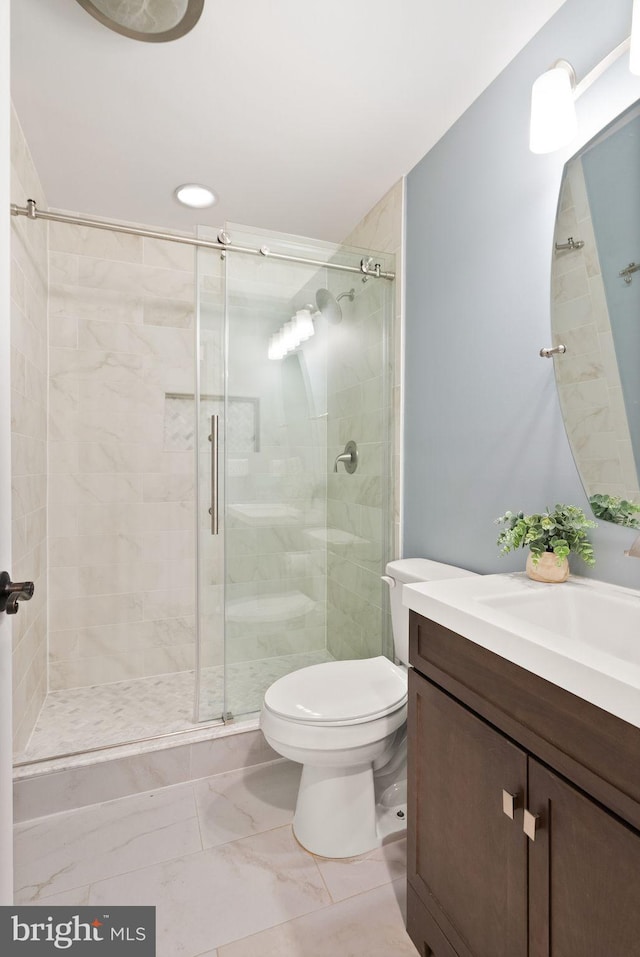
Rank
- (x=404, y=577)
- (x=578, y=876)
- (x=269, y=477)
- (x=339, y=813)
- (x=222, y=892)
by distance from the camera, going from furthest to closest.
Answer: (x=269, y=477) < (x=404, y=577) < (x=339, y=813) < (x=222, y=892) < (x=578, y=876)

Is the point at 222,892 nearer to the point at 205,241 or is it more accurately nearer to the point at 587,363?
the point at 587,363

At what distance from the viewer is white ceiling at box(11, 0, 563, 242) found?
1320 mm

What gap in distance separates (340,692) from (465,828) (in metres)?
0.66

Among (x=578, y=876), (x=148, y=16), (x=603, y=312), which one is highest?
(x=148, y=16)

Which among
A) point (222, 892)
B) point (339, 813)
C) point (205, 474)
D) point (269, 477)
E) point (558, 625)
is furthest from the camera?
point (205, 474)

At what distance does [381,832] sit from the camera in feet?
5.00

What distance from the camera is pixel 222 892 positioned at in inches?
52.4

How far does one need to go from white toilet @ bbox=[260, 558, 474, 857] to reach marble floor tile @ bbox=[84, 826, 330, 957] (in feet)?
0.35

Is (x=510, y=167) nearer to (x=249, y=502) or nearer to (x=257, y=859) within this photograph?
(x=249, y=502)

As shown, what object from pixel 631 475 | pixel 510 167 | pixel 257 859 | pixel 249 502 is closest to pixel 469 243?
pixel 510 167

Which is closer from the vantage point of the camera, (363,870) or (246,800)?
(363,870)

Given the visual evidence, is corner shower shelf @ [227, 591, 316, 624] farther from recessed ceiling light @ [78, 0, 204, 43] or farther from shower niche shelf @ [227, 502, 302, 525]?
recessed ceiling light @ [78, 0, 204, 43]

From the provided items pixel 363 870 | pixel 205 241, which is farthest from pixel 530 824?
pixel 205 241

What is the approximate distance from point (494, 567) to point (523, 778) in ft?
2.64
